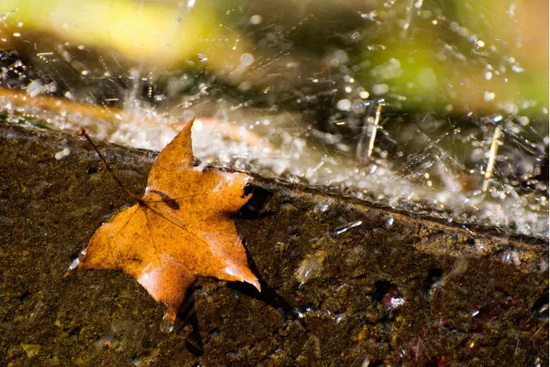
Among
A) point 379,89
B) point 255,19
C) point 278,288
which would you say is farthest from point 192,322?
point 255,19

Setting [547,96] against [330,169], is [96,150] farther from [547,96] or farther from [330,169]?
[547,96]

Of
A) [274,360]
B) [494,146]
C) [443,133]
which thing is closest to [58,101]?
[274,360]

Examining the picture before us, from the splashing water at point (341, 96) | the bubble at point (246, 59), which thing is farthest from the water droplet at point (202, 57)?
the bubble at point (246, 59)

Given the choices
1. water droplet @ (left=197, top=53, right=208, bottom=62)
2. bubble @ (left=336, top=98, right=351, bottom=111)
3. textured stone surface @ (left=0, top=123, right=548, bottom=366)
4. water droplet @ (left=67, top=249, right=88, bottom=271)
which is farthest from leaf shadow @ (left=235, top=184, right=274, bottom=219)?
water droplet @ (left=197, top=53, right=208, bottom=62)

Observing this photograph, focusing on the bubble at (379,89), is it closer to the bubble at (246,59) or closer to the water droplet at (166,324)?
the bubble at (246,59)

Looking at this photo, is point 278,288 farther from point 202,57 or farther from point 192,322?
point 202,57

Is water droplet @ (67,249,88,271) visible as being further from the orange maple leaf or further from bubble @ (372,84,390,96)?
bubble @ (372,84,390,96)
